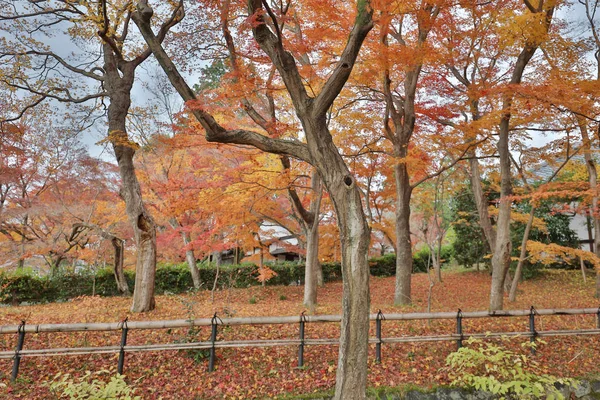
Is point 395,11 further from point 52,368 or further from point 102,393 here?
point 52,368

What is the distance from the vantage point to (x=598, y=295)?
11.4 m

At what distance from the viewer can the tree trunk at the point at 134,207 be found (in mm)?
8383

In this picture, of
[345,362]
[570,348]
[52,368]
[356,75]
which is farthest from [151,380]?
[356,75]

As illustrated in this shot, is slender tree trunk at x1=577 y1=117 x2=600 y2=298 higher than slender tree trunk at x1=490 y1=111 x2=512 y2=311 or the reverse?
higher

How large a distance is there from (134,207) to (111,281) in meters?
7.53

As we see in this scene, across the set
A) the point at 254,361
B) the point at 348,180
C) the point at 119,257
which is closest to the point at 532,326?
the point at 348,180

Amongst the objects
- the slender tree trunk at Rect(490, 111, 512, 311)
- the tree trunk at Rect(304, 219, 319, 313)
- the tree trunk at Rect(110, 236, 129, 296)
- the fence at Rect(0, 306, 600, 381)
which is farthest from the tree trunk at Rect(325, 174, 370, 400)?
the tree trunk at Rect(110, 236, 129, 296)

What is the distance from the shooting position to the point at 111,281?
1433cm

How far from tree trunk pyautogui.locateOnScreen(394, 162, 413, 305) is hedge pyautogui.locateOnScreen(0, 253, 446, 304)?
16.3 ft

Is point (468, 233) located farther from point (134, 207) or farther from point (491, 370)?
point (134, 207)

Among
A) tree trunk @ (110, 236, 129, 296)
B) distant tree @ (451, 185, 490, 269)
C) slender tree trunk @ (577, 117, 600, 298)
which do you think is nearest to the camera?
slender tree trunk @ (577, 117, 600, 298)

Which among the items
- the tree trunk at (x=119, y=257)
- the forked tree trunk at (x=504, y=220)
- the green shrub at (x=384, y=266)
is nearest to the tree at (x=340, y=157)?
the forked tree trunk at (x=504, y=220)

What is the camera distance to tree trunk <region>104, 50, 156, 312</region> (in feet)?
27.5

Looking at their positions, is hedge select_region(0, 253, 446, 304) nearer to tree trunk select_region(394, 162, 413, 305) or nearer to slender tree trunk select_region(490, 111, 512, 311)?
tree trunk select_region(394, 162, 413, 305)
